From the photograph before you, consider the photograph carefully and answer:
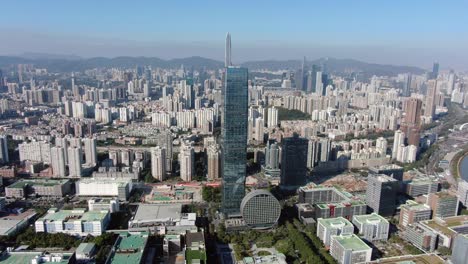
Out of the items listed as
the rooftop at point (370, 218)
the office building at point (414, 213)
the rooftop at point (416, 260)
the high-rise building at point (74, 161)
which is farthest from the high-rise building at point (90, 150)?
the office building at point (414, 213)

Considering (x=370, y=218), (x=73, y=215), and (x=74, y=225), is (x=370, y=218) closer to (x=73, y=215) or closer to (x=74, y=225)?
(x=74, y=225)

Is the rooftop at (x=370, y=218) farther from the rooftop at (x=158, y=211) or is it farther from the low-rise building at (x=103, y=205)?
the low-rise building at (x=103, y=205)

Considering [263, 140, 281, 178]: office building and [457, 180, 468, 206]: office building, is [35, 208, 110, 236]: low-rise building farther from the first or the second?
[457, 180, 468, 206]: office building

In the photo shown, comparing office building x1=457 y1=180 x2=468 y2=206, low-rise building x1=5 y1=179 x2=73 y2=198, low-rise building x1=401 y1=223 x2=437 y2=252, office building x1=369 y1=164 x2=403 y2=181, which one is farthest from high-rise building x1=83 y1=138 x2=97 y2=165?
office building x1=457 y1=180 x2=468 y2=206

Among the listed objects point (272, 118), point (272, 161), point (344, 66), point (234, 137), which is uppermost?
point (344, 66)

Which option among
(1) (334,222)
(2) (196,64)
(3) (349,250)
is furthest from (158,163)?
(2) (196,64)

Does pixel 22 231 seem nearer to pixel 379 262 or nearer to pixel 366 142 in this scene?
pixel 379 262

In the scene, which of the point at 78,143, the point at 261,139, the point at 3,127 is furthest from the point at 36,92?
the point at 261,139
